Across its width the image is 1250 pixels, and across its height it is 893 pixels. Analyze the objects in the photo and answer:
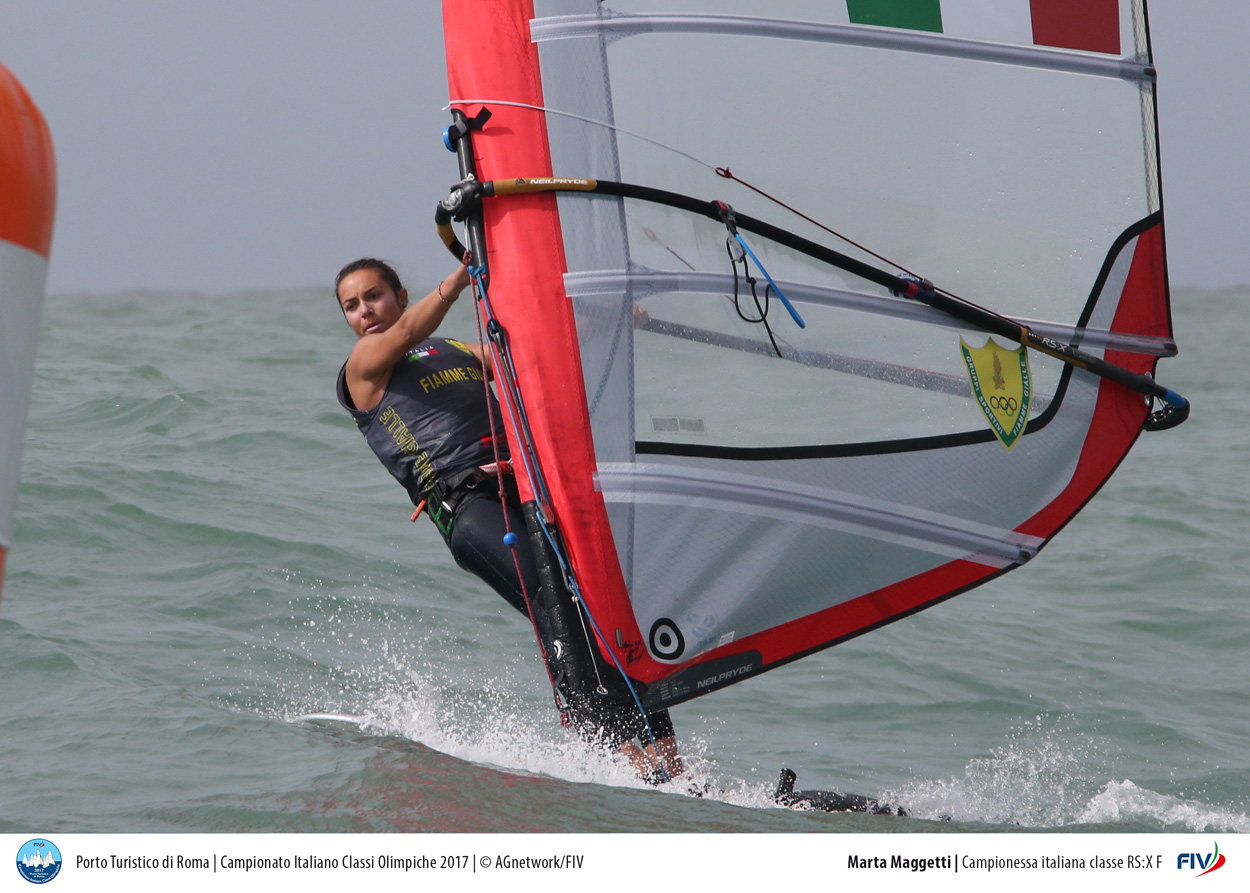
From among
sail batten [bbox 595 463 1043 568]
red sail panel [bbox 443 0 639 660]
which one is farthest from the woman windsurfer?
sail batten [bbox 595 463 1043 568]

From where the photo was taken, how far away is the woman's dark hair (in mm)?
3371

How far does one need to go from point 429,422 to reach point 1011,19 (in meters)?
1.84

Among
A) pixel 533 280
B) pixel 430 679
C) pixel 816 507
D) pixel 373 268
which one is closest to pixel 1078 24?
pixel 816 507

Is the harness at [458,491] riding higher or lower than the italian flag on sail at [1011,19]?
lower
